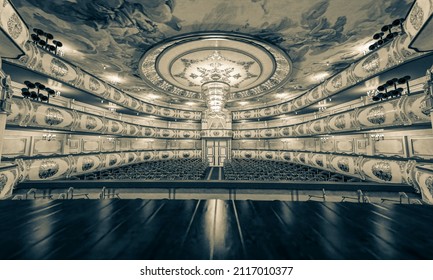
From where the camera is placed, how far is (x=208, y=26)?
19.9 feet

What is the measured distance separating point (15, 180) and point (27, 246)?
6214mm

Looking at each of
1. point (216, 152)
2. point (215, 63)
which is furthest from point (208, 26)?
point (216, 152)

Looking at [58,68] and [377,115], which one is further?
[58,68]

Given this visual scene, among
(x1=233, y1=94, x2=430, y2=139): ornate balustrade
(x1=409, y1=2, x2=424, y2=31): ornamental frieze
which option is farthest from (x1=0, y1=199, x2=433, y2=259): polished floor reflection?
(x1=233, y1=94, x2=430, y2=139): ornate balustrade

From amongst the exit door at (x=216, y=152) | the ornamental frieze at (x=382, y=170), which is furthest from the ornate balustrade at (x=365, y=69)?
the exit door at (x=216, y=152)

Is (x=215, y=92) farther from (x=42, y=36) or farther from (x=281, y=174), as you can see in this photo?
(x=42, y=36)

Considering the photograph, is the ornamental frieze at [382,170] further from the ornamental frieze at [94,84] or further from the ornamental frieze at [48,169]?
the ornamental frieze at [94,84]

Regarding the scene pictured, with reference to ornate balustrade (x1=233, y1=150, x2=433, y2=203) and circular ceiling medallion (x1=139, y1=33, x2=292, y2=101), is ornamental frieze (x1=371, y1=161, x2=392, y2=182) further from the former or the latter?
circular ceiling medallion (x1=139, y1=33, x2=292, y2=101)

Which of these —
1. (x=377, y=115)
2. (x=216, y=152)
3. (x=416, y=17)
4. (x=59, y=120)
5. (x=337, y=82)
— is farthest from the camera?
(x=216, y=152)

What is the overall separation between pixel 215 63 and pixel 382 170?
9.07m

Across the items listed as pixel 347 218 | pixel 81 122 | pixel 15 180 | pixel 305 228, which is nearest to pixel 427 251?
pixel 347 218

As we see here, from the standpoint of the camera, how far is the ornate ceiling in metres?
5.10

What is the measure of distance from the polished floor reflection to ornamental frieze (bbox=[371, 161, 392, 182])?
5.11 meters
